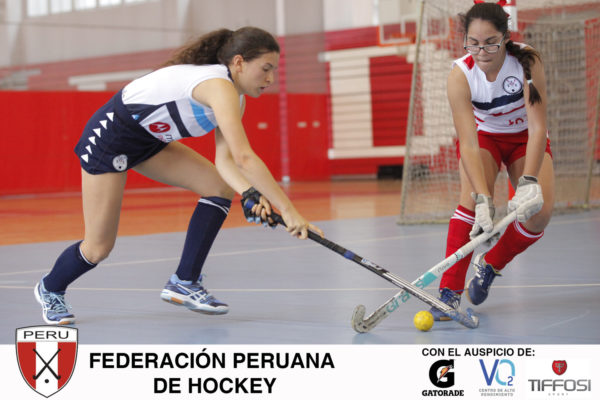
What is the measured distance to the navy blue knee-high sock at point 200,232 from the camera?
11.3ft

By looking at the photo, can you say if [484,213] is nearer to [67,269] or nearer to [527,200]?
[527,200]

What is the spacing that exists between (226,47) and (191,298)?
97 centimetres

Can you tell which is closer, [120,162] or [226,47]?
[226,47]

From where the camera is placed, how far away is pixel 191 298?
3.43m

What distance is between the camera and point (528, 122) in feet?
11.0

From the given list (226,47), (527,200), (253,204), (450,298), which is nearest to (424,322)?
(450,298)

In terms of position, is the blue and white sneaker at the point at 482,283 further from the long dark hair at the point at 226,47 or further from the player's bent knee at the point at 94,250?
the player's bent knee at the point at 94,250

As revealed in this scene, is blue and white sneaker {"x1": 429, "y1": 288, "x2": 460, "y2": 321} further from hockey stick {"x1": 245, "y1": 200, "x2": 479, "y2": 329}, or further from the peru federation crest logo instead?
the peru federation crest logo

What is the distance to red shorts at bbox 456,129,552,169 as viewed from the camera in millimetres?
3557

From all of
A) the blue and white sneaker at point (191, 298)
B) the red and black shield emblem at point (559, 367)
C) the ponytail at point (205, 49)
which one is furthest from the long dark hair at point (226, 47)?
the red and black shield emblem at point (559, 367)

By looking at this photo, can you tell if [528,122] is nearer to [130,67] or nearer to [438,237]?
[438,237]

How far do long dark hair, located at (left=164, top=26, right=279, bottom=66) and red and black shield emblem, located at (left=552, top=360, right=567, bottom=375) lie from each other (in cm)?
146

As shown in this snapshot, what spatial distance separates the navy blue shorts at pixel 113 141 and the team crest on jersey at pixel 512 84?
1.33 m

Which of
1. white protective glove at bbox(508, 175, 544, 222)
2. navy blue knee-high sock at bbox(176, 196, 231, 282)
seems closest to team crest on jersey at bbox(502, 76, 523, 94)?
white protective glove at bbox(508, 175, 544, 222)
